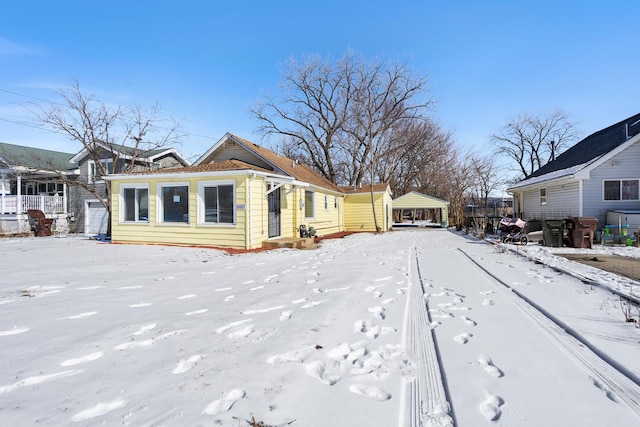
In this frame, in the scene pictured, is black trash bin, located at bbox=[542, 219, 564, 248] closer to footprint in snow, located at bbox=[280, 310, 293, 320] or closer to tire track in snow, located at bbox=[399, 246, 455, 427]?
tire track in snow, located at bbox=[399, 246, 455, 427]

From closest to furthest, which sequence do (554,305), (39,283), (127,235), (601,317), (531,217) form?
(601,317), (554,305), (39,283), (127,235), (531,217)

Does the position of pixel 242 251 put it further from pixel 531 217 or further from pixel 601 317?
pixel 531 217

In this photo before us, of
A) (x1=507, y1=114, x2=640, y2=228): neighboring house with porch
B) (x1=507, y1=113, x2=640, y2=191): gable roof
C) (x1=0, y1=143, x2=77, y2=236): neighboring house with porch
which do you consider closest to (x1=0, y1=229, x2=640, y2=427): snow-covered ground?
(x1=507, y1=114, x2=640, y2=228): neighboring house with porch

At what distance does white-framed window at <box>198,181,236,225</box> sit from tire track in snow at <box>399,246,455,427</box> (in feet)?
26.0

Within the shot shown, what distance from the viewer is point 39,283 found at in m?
5.40

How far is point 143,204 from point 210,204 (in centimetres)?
314

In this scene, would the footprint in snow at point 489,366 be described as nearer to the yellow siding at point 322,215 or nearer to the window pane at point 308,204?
the yellow siding at point 322,215

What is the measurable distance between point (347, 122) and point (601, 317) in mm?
27678

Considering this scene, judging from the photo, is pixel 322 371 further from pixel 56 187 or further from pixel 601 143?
pixel 56 187

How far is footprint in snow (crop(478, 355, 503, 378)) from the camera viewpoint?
99.1 inches

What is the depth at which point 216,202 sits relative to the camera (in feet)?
35.7

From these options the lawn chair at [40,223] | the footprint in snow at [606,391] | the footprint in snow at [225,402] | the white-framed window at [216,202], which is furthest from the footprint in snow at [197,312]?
the lawn chair at [40,223]

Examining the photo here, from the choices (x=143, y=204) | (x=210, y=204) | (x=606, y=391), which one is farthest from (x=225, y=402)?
(x=143, y=204)

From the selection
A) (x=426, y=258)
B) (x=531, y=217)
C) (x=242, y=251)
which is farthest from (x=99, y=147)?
(x=531, y=217)
